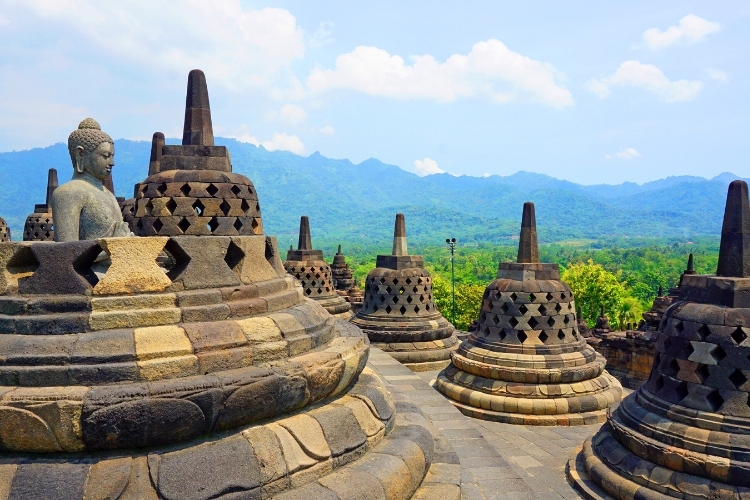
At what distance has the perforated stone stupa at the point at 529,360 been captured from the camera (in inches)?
306

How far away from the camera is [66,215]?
338cm

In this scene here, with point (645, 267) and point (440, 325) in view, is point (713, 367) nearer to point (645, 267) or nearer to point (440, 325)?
point (440, 325)

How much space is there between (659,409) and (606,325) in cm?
1490

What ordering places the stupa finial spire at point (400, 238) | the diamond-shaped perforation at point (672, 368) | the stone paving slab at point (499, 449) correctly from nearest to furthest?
1. the stone paving slab at point (499, 449)
2. the diamond-shaped perforation at point (672, 368)
3. the stupa finial spire at point (400, 238)

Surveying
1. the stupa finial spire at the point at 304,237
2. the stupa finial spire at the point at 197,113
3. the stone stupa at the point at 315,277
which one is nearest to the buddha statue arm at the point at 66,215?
the stupa finial spire at the point at 197,113

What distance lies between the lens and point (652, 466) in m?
4.86

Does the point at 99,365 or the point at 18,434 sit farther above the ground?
the point at 99,365

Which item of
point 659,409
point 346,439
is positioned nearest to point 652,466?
point 659,409

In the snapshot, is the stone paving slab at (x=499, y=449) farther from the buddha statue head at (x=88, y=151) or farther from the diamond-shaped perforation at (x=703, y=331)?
the buddha statue head at (x=88, y=151)

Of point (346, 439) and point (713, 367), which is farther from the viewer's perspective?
point (713, 367)

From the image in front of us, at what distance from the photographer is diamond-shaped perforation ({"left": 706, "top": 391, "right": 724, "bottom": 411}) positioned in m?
4.81

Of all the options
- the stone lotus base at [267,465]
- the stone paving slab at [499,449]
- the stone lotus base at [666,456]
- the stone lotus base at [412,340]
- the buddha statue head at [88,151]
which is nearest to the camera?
the stone lotus base at [267,465]

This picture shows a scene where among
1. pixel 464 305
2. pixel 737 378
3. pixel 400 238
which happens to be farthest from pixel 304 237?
pixel 464 305

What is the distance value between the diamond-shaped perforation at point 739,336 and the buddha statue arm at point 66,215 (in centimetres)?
559
